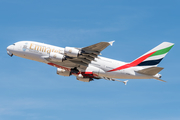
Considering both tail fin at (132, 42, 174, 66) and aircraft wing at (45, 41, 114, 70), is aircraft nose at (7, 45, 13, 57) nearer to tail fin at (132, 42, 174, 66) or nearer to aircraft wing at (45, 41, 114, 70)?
aircraft wing at (45, 41, 114, 70)

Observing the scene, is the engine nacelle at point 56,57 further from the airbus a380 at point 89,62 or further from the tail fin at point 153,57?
the tail fin at point 153,57

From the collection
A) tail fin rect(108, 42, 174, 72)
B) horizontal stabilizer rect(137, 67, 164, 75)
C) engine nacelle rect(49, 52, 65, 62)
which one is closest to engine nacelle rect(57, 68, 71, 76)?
engine nacelle rect(49, 52, 65, 62)

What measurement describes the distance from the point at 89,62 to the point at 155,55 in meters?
11.9

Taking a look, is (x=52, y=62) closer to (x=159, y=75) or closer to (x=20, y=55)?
(x=20, y=55)

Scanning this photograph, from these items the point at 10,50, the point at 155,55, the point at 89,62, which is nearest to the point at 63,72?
the point at 89,62

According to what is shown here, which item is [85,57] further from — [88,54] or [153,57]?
[153,57]

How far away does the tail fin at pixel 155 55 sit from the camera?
54500 millimetres

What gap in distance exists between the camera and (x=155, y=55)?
2163 inches

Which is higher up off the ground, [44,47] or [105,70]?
[44,47]

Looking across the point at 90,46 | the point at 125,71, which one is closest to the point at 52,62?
the point at 90,46

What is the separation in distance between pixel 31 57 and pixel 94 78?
39.8 feet

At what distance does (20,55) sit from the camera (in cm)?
5522
